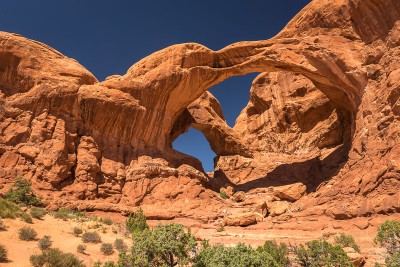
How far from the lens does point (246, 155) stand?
135 feet

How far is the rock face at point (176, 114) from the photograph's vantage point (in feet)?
73.2

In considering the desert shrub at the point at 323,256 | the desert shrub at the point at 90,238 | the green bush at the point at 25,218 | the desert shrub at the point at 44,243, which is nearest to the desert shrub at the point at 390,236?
the desert shrub at the point at 323,256

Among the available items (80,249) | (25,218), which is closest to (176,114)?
(25,218)

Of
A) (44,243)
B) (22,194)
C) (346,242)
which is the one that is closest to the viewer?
(44,243)

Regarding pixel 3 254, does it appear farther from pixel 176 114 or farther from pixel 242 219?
pixel 176 114

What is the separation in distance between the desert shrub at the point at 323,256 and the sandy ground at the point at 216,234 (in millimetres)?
2285

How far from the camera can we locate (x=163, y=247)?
10367mm

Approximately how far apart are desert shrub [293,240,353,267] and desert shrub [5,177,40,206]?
17.5 meters

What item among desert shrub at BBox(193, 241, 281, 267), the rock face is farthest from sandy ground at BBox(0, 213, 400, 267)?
desert shrub at BBox(193, 241, 281, 267)

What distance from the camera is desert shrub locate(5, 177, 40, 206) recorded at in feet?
65.4

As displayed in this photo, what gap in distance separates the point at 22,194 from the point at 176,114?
55.1 ft

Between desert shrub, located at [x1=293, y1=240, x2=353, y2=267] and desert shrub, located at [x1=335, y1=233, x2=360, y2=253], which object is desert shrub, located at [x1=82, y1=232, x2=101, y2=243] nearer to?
desert shrub, located at [x1=293, y1=240, x2=353, y2=267]

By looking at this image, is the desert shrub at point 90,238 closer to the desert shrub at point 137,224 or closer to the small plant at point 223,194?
the desert shrub at point 137,224

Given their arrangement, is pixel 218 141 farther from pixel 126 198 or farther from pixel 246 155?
pixel 126 198
